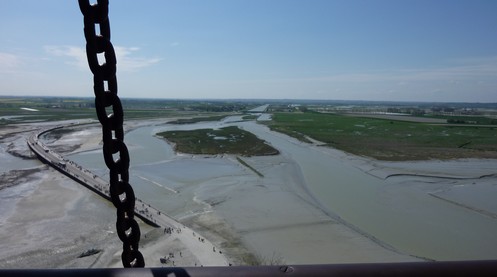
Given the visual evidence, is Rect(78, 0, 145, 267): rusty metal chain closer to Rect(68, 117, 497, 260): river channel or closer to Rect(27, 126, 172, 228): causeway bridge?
Rect(27, 126, 172, 228): causeway bridge

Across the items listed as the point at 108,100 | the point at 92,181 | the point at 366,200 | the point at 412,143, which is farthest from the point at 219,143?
the point at 108,100

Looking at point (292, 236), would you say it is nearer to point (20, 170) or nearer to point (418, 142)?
point (20, 170)

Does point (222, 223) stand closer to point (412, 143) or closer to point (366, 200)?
point (366, 200)

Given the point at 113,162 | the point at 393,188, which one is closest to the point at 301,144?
the point at 393,188

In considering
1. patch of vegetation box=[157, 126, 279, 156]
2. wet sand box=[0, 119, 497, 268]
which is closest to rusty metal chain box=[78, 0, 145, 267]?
wet sand box=[0, 119, 497, 268]

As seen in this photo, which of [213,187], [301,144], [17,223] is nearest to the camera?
[17,223]

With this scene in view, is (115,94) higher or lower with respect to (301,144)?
higher
